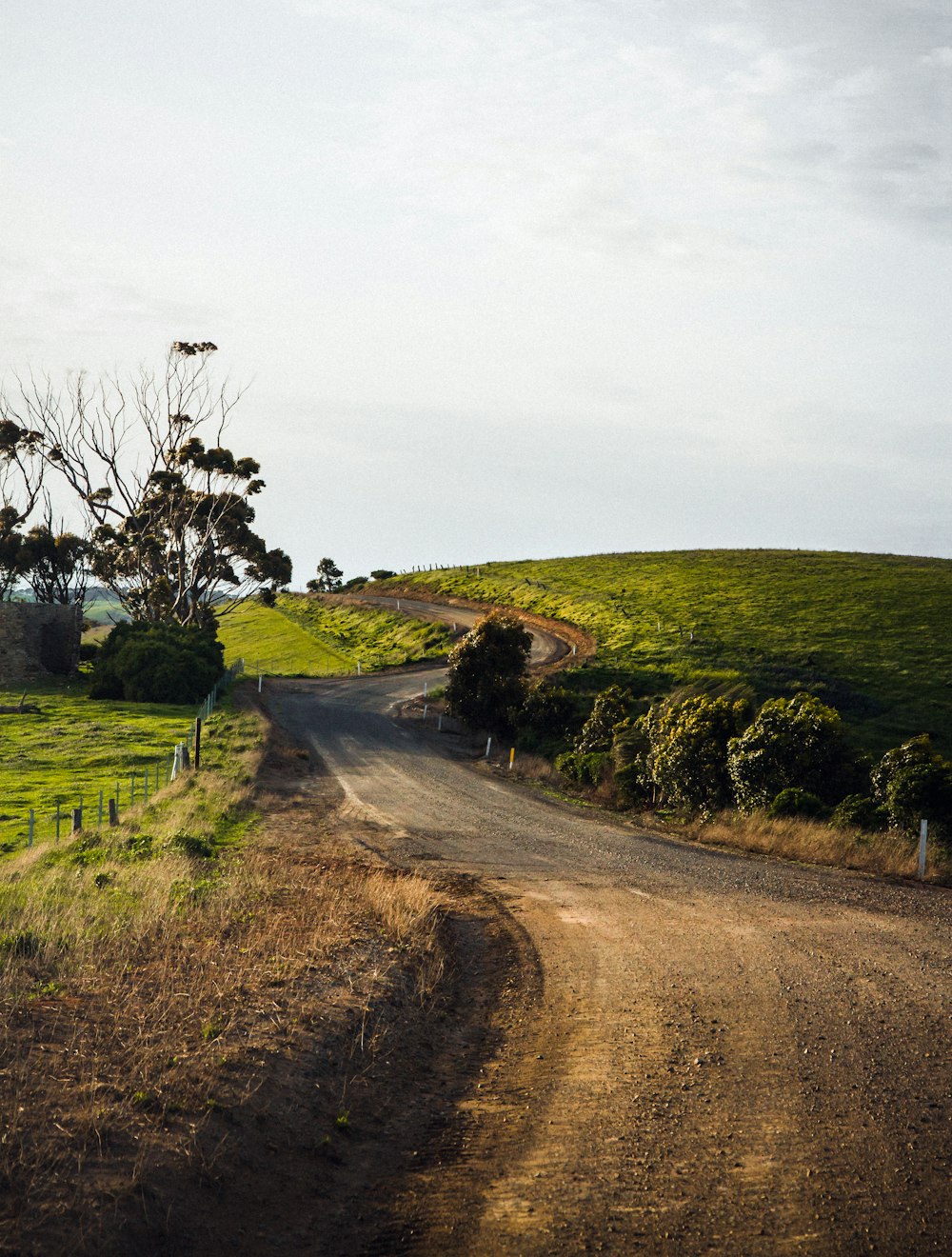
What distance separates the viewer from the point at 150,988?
35.3ft

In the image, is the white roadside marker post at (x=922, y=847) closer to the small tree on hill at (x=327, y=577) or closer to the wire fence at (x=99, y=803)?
the wire fence at (x=99, y=803)

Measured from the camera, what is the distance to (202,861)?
19.4m

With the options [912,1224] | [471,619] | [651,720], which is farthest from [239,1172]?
[471,619]

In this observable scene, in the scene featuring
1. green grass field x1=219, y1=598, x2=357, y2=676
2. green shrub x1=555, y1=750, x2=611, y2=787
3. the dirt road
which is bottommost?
the dirt road

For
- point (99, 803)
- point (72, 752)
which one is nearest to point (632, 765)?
point (99, 803)

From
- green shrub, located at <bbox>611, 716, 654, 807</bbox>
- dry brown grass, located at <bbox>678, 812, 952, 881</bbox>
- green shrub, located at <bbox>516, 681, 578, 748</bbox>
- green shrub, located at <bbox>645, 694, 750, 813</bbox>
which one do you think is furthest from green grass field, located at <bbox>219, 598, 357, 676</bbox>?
dry brown grass, located at <bbox>678, 812, 952, 881</bbox>

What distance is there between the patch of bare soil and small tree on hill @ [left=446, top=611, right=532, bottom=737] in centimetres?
3043

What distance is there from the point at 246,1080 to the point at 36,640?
61460 millimetres

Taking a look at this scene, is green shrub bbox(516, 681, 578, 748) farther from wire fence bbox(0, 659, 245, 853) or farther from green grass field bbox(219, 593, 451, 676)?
green grass field bbox(219, 593, 451, 676)

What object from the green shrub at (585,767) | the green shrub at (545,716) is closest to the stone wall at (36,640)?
the green shrub at (545,716)

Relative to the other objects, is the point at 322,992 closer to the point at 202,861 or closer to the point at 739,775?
the point at 202,861

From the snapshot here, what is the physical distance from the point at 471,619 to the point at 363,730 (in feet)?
110

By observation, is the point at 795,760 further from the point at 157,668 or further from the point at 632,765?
the point at 157,668

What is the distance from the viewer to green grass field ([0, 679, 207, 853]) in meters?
27.5
